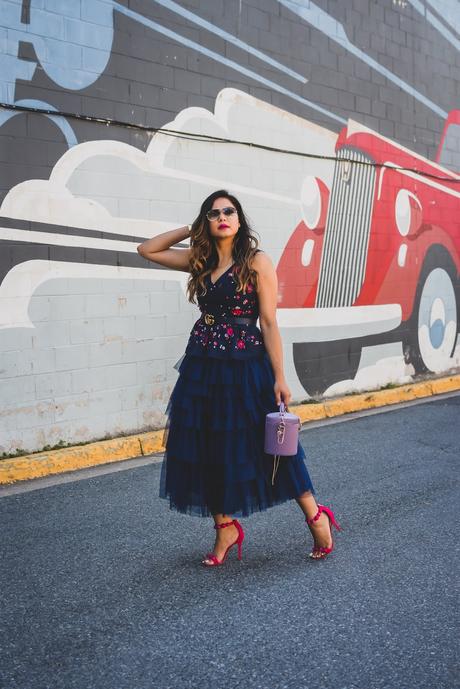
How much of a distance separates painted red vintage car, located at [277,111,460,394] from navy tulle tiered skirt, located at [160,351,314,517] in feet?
14.4

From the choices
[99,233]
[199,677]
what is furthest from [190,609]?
[99,233]

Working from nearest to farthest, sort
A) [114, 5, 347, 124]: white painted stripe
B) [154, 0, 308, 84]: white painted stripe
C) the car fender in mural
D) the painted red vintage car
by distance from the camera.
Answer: the car fender in mural → [114, 5, 347, 124]: white painted stripe → [154, 0, 308, 84]: white painted stripe → the painted red vintage car

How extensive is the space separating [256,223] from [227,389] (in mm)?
4330

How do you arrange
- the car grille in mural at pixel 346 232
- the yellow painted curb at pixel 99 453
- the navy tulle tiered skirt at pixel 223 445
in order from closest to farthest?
the navy tulle tiered skirt at pixel 223 445 → the yellow painted curb at pixel 99 453 → the car grille in mural at pixel 346 232

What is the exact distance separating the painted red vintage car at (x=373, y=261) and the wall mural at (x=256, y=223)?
22 mm

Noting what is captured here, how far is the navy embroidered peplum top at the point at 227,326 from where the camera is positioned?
12.2ft

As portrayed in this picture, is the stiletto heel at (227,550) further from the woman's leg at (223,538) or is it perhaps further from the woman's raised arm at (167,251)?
the woman's raised arm at (167,251)

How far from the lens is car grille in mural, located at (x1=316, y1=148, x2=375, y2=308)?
870cm

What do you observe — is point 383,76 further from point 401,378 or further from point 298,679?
point 298,679

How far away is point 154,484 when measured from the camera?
540 centimetres

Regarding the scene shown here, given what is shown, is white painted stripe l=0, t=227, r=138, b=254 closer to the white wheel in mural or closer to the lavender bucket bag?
the lavender bucket bag

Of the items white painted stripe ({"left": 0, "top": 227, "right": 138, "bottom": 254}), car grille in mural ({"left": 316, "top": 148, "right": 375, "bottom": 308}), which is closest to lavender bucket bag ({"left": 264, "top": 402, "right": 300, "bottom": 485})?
white painted stripe ({"left": 0, "top": 227, "right": 138, "bottom": 254})

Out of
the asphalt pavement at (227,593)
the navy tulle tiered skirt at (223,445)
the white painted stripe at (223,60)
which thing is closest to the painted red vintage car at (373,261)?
the white painted stripe at (223,60)

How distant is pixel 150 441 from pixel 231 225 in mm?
3197
